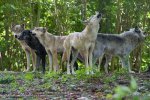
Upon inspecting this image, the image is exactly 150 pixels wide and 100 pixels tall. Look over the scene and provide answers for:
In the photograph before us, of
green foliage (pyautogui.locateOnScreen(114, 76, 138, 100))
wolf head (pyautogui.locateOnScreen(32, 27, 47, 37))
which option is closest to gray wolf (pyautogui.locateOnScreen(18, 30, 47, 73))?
wolf head (pyautogui.locateOnScreen(32, 27, 47, 37))

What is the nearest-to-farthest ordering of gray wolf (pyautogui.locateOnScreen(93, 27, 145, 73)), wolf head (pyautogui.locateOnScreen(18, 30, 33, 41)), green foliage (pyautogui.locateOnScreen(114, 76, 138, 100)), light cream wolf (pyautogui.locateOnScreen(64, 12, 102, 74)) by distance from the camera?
green foliage (pyautogui.locateOnScreen(114, 76, 138, 100)), light cream wolf (pyautogui.locateOnScreen(64, 12, 102, 74)), gray wolf (pyautogui.locateOnScreen(93, 27, 145, 73)), wolf head (pyautogui.locateOnScreen(18, 30, 33, 41))

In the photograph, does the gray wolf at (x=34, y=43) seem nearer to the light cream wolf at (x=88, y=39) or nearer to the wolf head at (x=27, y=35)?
the wolf head at (x=27, y=35)

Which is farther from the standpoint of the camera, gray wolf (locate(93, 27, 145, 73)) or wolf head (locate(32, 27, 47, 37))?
wolf head (locate(32, 27, 47, 37))

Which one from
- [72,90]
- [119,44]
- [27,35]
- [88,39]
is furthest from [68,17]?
[72,90]

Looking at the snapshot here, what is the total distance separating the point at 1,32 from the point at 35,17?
3142mm

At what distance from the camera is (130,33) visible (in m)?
13.1

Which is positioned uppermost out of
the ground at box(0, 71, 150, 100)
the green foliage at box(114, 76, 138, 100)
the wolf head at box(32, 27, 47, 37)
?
the green foliage at box(114, 76, 138, 100)

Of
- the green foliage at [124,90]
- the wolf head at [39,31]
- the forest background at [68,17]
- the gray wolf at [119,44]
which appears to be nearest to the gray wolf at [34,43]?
the wolf head at [39,31]

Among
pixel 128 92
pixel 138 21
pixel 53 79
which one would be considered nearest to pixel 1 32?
pixel 138 21

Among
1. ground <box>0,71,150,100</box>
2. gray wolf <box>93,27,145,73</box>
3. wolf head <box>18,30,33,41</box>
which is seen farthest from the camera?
wolf head <box>18,30,33,41</box>

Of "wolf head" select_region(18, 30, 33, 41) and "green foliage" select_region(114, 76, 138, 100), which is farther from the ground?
"green foliage" select_region(114, 76, 138, 100)

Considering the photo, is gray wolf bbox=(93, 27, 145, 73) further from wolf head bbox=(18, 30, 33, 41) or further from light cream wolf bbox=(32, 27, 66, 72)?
wolf head bbox=(18, 30, 33, 41)

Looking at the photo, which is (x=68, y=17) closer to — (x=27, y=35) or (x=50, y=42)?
(x=27, y=35)

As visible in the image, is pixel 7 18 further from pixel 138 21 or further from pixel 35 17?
pixel 138 21
